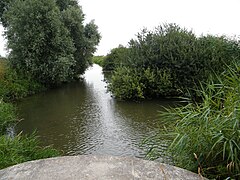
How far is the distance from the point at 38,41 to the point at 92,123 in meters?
7.82

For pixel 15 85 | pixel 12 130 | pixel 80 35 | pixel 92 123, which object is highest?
pixel 80 35

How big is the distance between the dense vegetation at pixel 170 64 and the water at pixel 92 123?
61 cm

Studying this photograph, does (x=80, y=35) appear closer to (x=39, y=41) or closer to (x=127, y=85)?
(x=39, y=41)

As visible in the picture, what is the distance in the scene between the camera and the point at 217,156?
121 inches

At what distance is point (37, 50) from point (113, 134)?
895cm

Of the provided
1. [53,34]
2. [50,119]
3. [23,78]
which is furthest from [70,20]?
[50,119]

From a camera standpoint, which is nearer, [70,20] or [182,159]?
[182,159]

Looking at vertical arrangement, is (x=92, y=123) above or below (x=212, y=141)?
below

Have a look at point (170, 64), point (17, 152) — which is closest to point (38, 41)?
point (170, 64)

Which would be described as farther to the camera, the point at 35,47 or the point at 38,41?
the point at 35,47

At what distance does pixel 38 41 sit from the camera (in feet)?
46.2

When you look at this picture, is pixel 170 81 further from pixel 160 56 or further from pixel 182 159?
pixel 182 159

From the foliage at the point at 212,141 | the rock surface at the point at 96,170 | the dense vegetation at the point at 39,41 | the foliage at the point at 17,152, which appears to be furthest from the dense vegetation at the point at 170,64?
the rock surface at the point at 96,170

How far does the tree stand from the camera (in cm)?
1410
